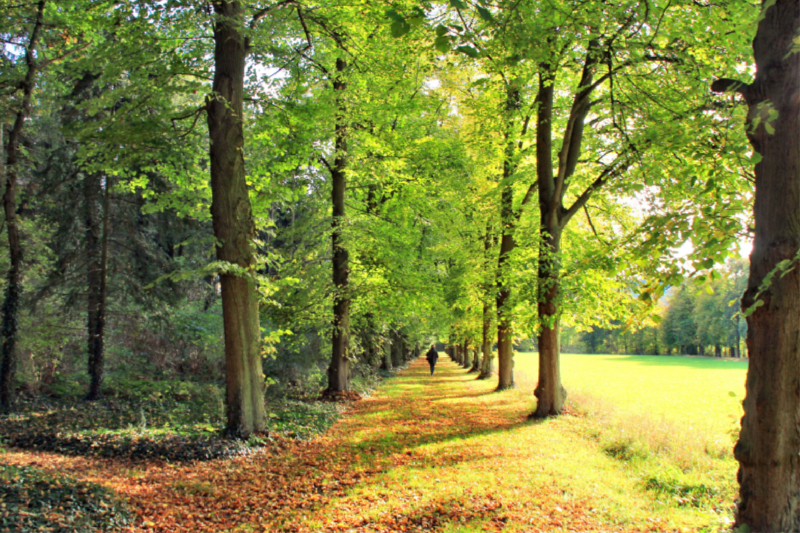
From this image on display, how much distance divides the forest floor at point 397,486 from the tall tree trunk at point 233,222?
3.63 feet

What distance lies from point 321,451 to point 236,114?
6520 millimetres

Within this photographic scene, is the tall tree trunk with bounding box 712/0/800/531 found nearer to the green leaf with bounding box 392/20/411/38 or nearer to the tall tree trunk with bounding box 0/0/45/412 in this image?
the green leaf with bounding box 392/20/411/38

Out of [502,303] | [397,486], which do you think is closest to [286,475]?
[397,486]

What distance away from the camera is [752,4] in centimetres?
428

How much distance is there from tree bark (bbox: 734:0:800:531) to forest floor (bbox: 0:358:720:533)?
1.41 m

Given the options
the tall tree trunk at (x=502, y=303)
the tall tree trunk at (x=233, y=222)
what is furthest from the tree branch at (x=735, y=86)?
the tall tree trunk at (x=502, y=303)

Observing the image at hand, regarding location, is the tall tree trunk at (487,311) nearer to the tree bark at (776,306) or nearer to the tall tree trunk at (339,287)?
the tall tree trunk at (339,287)

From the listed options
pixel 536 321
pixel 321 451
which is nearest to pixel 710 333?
pixel 536 321

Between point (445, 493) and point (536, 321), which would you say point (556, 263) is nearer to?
point (536, 321)

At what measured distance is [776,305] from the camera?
328cm

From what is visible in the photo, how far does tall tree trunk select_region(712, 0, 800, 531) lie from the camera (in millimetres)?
3268

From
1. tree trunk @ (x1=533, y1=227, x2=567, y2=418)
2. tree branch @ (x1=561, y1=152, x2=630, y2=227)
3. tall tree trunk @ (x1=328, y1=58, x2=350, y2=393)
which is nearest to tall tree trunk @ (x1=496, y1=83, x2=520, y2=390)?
tree trunk @ (x1=533, y1=227, x2=567, y2=418)

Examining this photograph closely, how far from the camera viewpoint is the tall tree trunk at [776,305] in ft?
10.7

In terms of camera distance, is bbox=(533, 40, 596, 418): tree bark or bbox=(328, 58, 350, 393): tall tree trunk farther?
bbox=(328, 58, 350, 393): tall tree trunk
